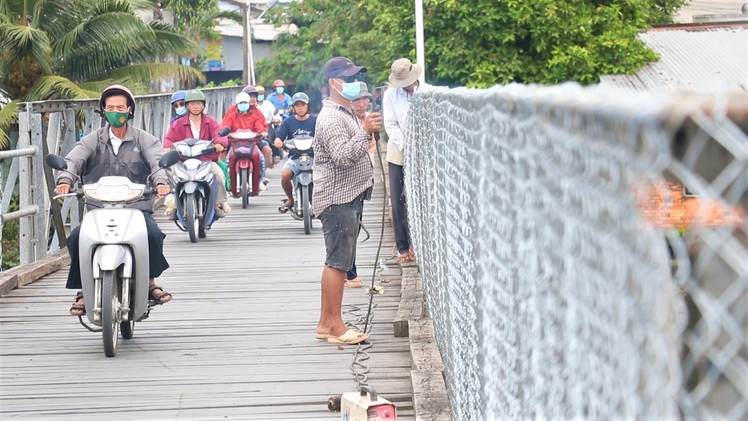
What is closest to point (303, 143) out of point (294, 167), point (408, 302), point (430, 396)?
point (294, 167)

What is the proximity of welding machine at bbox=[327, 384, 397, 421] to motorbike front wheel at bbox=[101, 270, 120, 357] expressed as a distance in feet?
7.95

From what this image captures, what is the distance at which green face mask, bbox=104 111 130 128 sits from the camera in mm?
8586

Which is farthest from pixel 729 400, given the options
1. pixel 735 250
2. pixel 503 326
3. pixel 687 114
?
pixel 503 326

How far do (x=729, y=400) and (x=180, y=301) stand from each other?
Answer: 30.4ft

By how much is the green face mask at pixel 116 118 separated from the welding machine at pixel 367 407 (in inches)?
140

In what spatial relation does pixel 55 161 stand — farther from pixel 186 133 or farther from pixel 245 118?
pixel 245 118

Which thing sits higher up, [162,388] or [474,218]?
[474,218]

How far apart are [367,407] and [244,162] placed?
1283 cm

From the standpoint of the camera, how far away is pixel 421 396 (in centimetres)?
586

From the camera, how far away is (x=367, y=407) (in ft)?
17.6

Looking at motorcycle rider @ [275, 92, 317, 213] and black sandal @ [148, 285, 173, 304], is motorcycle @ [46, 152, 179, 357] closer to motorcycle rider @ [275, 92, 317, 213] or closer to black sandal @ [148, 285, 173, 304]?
black sandal @ [148, 285, 173, 304]

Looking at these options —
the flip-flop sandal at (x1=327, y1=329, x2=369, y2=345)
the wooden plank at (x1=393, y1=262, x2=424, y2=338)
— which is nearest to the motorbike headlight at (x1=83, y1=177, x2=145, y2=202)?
the flip-flop sandal at (x1=327, y1=329, x2=369, y2=345)

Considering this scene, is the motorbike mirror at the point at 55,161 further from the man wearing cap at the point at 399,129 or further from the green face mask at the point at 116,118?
the man wearing cap at the point at 399,129

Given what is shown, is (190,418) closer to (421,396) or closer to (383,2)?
(421,396)
